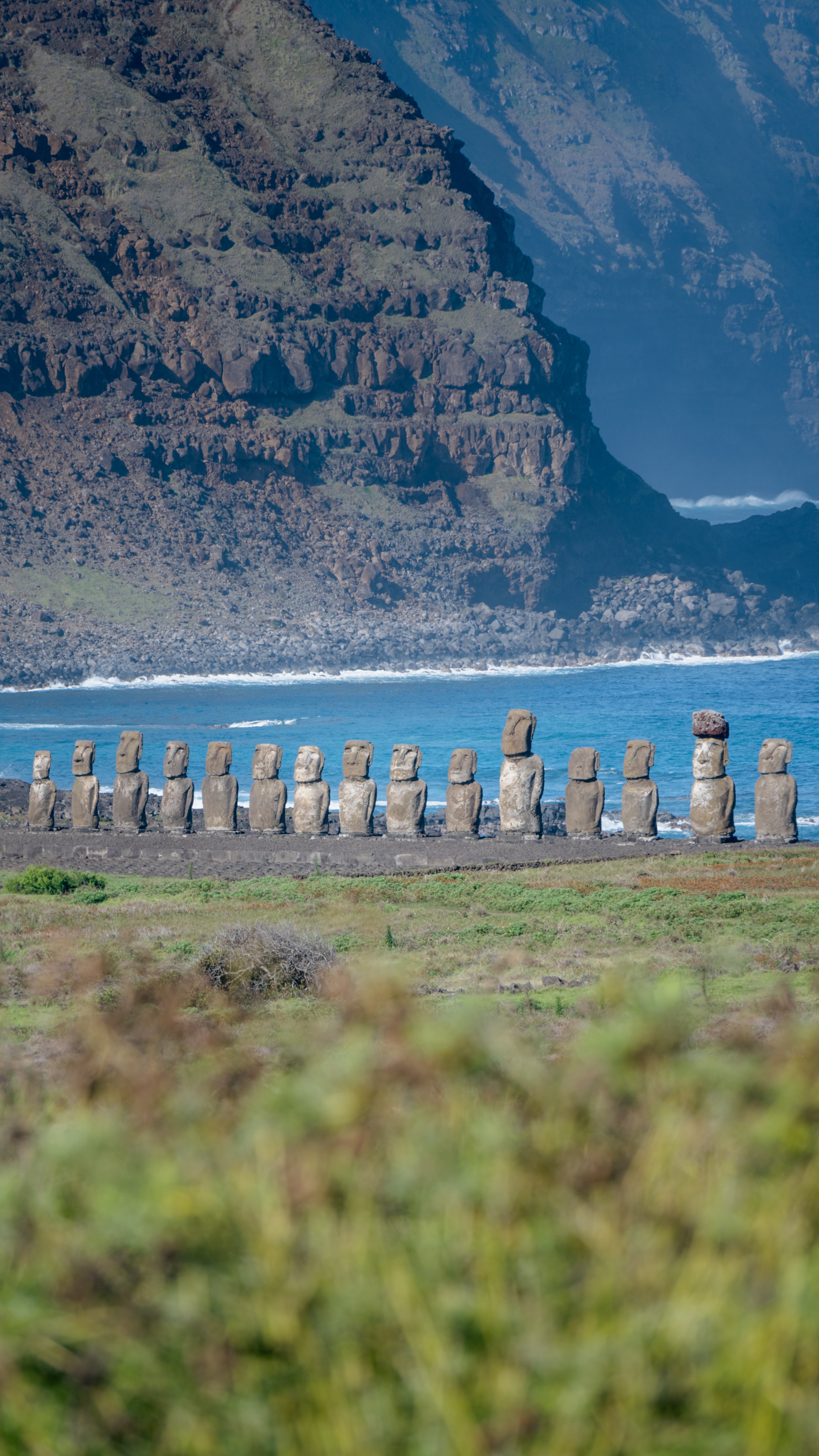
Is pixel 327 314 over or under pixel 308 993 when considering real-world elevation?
under

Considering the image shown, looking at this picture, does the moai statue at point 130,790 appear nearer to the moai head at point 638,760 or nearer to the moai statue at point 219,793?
the moai statue at point 219,793

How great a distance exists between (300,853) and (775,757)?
6.97 m

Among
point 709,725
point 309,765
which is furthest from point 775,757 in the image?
point 309,765

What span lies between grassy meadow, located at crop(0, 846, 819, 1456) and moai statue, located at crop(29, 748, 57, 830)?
19.0 metres

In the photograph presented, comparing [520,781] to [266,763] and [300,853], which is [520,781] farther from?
[266,763]

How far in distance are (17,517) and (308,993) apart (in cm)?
12391

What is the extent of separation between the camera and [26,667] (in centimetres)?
10462

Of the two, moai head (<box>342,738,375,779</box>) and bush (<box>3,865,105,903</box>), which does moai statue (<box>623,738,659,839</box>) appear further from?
bush (<box>3,865,105,903</box>)

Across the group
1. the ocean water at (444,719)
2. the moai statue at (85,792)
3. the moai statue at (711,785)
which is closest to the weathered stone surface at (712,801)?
the moai statue at (711,785)

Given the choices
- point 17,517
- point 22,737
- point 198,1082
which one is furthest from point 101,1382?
point 17,517

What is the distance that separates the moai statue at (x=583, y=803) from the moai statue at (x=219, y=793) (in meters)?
5.20

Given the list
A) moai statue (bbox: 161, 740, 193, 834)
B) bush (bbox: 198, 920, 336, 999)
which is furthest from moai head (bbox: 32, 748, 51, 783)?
bush (bbox: 198, 920, 336, 999)

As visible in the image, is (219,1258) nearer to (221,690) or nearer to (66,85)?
(221,690)

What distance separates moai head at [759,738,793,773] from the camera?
1861 centimetres
